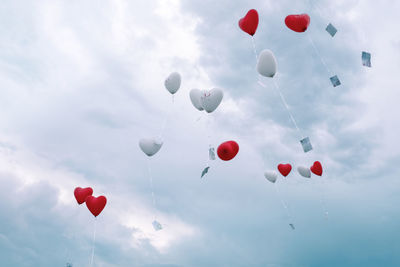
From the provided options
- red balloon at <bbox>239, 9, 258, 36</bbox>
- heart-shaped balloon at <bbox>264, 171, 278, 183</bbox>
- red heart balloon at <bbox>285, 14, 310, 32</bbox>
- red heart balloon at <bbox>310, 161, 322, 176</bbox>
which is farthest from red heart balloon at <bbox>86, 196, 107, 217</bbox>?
red heart balloon at <bbox>285, 14, 310, 32</bbox>

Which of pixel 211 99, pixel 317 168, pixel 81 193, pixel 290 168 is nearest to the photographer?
pixel 211 99

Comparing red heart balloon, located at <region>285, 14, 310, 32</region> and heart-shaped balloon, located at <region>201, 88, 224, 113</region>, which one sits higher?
red heart balloon, located at <region>285, 14, 310, 32</region>

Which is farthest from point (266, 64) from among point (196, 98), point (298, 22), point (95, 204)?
point (95, 204)

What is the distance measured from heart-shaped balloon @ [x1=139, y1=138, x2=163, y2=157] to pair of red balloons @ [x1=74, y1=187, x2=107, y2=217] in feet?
9.63

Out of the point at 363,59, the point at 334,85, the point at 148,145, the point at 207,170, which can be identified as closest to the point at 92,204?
the point at 148,145

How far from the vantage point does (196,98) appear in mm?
12562

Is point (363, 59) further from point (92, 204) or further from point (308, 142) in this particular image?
point (92, 204)

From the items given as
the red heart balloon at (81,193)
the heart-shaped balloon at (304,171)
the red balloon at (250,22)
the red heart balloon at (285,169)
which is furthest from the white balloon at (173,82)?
the heart-shaped balloon at (304,171)

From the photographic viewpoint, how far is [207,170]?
1180cm

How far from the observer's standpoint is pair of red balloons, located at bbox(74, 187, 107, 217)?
13.8m

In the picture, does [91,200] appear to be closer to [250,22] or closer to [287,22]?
[250,22]

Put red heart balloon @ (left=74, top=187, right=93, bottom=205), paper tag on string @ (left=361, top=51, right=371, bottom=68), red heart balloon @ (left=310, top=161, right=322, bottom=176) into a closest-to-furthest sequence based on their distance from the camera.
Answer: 1. paper tag on string @ (left=361, top=51, right=371, bottom=68)
2. red heart balloon @ (left=74, top=187, right=93, bottom=205)
3. red heart balloon @ (left=310, top=161, right=322, bottom=176)

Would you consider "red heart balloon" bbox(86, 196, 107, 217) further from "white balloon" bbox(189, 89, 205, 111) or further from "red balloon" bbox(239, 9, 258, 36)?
"red balloon" bbox(239, 9, 258, 36)

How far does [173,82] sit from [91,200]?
5556 mm
